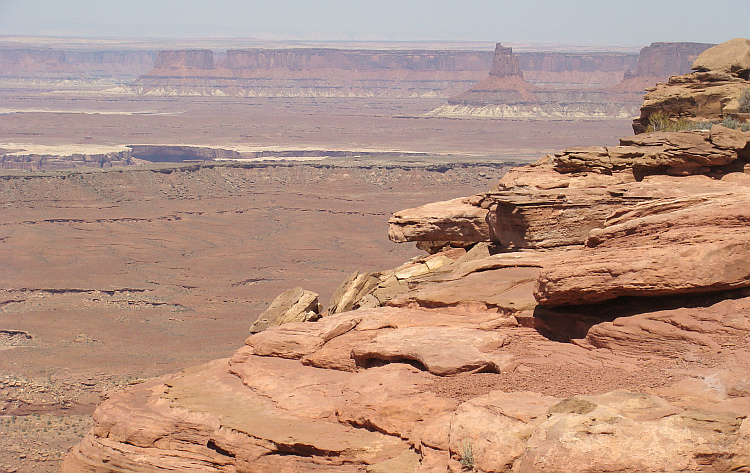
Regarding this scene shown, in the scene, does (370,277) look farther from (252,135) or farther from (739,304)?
(252,135)

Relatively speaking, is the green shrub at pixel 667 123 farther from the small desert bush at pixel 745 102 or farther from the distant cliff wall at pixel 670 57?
the distant cliff wall at pixel 670 57

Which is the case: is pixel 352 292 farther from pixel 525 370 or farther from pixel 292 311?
pixel 525 370

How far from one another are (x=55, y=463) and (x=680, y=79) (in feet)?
69.2

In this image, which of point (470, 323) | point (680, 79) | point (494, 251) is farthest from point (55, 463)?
point (680, 79)

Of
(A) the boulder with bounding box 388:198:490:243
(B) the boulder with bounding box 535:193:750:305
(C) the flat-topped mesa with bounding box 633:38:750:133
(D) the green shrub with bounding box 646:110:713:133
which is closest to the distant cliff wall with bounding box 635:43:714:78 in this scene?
(C) the flat-topped mesa with bounding box 633:38:750:133

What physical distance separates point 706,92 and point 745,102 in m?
1.99

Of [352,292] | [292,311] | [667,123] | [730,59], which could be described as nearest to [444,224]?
[352,292]

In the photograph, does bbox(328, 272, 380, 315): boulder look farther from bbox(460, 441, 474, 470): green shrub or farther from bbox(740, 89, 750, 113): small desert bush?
bbox(740, 89, 750, 113): small desert bush

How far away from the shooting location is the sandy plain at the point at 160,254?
35.7m

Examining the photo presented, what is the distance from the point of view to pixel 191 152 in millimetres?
152625

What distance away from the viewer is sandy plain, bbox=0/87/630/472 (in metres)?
35.7

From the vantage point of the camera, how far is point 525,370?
1043 cm

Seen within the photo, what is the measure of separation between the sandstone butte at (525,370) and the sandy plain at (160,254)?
1618 centimetres

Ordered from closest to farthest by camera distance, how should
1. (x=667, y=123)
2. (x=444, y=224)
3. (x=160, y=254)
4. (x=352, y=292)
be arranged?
(x=352, y=292) < (x=444, y=224) < (x=667, y=123) < (x=160, y=254)
